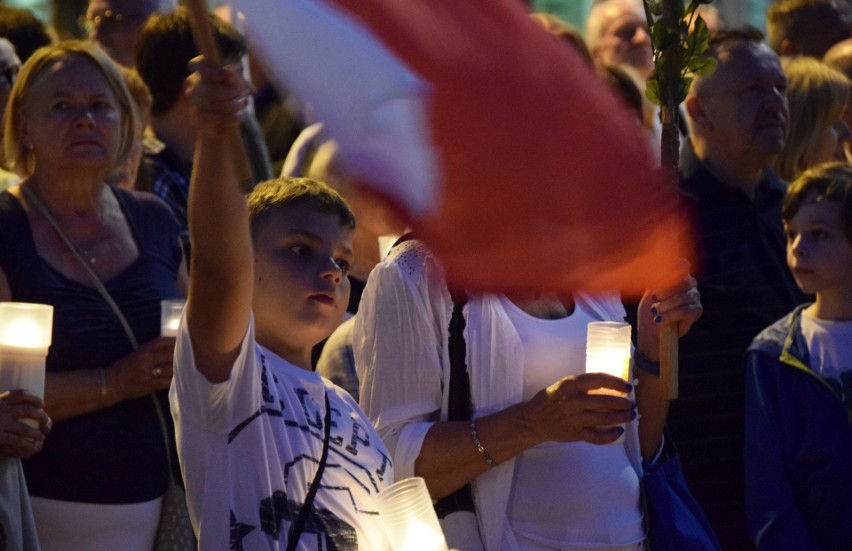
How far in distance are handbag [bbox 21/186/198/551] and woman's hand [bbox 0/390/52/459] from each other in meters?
0.60

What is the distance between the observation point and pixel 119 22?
5660mm

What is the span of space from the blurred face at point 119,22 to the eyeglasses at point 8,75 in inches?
Result: 31.4

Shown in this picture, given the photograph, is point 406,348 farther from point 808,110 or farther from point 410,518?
point 808,110

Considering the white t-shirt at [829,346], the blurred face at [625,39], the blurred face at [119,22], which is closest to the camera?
the white t-shirt at [829,346]

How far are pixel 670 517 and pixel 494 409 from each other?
502 millimetres

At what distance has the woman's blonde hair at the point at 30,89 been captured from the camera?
4203 mm

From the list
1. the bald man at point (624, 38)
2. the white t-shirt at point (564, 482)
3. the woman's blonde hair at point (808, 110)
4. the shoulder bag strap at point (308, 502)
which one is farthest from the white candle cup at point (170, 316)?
the bald man at point (624, 38)

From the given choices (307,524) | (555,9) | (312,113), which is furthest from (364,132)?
(555,9)

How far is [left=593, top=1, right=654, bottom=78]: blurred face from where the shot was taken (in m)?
6.80

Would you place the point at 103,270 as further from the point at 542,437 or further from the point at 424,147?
the point at 424,147

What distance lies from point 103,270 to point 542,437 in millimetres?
1293

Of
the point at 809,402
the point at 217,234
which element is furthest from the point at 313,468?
the point at 809,402

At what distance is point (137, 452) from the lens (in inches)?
153

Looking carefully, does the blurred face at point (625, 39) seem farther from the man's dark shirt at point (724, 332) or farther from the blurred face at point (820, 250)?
the blurred face at point (820, 250)
